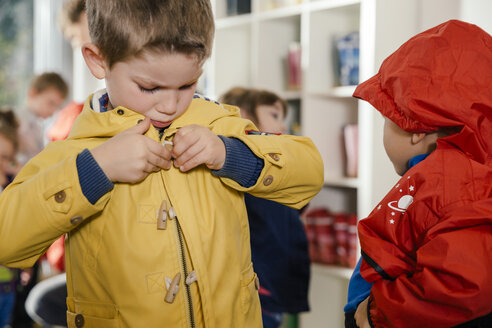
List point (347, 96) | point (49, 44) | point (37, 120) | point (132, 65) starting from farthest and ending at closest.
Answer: point (49, 44)
point (37, 120)
point (347, 96)
point (132, 65)

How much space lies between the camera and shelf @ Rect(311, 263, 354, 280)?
2.55m

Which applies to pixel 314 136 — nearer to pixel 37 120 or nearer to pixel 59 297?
pixel 59 297

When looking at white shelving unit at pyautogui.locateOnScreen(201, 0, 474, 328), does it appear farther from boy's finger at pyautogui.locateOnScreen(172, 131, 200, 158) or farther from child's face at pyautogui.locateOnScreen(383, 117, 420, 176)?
boy's finger at pyautogui.locateOnScreen(172, 131, 200, 158)

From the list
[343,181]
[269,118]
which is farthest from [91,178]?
[343,181]

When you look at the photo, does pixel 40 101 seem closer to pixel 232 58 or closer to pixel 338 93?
pixel 232 58

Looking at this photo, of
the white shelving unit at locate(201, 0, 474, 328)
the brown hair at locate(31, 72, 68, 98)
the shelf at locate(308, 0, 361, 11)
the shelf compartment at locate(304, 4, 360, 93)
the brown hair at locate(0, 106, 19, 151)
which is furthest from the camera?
the brown hair at locate(31, 72, 68, 98)


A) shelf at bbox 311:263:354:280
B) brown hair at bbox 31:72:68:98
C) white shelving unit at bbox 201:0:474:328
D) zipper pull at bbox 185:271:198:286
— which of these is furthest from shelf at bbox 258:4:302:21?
zipper pull at bbox 185:271:198:286

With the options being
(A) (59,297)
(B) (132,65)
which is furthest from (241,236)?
(A) (59,297)

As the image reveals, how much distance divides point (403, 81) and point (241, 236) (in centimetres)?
47

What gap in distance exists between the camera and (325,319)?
274cm

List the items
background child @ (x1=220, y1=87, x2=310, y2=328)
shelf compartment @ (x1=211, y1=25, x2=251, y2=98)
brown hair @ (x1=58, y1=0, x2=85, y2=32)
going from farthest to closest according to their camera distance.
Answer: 1. shelf compartment @ (x1=211, y1=25, x2=251, y2=98)
2. brown hair @ (x1=58, y1=0, x2=85, y2=32)
3. background child @ (x1=220, y1=87, x2=310, y2=328)

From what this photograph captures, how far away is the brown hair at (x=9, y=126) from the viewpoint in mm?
2825

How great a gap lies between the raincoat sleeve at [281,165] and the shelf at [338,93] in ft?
4.89

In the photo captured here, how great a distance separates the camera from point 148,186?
39.0 inches
